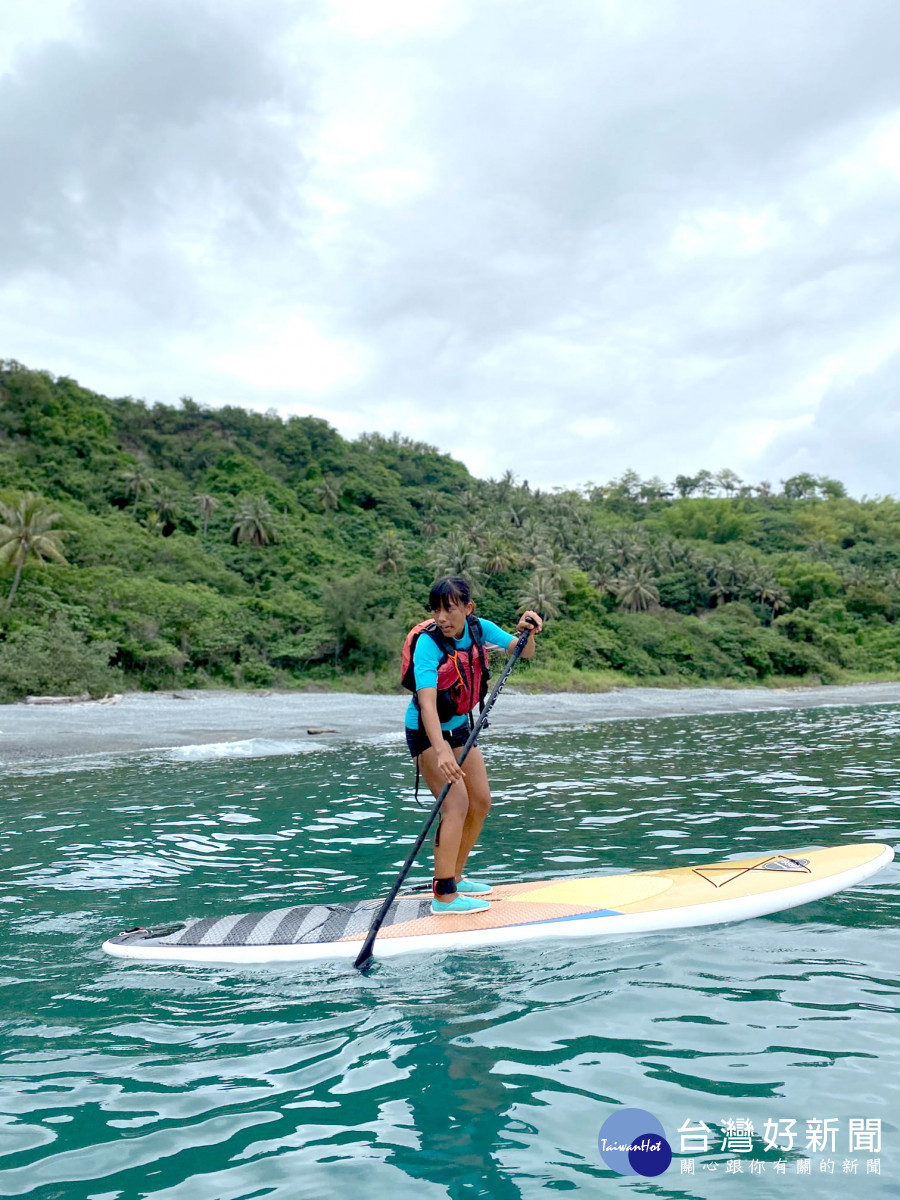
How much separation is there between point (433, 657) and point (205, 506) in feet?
212

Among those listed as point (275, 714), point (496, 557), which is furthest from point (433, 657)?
point (496, 557)

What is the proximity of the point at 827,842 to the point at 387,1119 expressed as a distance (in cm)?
653

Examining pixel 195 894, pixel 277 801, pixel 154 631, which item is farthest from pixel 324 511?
pixel 195 894

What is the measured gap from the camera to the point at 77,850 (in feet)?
29.3

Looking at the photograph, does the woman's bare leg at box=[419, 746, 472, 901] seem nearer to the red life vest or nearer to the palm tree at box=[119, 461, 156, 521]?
the red life vest

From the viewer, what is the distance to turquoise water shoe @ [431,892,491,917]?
5.85 meters

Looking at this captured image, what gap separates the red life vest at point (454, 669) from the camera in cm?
577

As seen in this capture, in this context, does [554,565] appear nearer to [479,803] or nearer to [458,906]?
[479,803]

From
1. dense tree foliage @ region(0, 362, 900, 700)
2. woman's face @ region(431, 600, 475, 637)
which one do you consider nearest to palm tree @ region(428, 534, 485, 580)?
dense tree foliage @ region(0, 362, 900, 700)

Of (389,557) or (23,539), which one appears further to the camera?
(389,557)

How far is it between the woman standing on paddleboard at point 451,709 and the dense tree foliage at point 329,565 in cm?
2985

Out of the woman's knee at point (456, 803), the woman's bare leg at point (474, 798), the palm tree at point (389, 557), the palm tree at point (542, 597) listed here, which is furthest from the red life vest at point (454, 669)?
the palm tree at point (389, 557)

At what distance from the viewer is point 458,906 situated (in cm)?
588

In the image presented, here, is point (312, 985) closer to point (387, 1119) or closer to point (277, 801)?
point (387, 1119)
